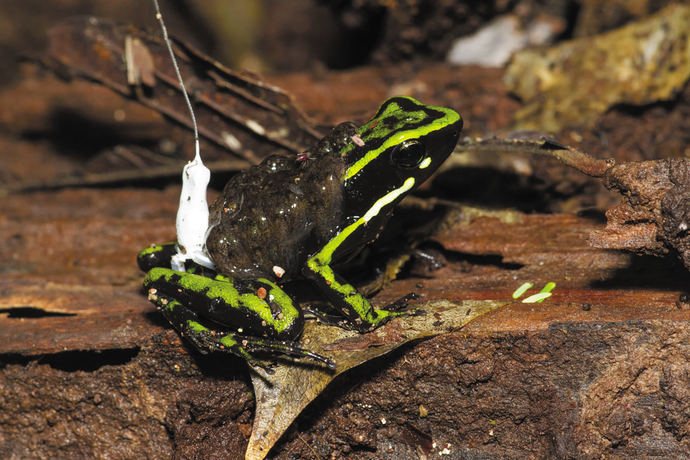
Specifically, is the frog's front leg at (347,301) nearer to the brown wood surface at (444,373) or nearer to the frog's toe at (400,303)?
the frog's toe at (400,303)

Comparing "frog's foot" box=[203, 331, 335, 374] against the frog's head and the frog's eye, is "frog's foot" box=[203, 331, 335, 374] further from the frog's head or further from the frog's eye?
the frog's eye

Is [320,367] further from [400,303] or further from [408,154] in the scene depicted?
[408,154]

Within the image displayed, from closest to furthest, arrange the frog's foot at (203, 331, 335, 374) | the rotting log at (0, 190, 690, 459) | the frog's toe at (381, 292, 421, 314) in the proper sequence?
the rotting log at (0, 190, 690, 459) → the frog's foot at (203, 331, 335, 374) → the frog's toe at (381, 292, 421, 314)

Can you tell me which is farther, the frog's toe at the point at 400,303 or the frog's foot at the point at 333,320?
the frog's toe at the point at 400,303

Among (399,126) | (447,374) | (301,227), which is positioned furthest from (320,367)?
(399,126)

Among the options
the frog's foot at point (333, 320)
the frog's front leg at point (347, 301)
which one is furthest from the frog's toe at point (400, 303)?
the frog's foot at point (333, 320)

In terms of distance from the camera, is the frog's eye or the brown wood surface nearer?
the brown wood surface

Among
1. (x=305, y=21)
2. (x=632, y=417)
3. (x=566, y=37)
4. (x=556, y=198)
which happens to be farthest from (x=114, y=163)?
(x=566, y=37)

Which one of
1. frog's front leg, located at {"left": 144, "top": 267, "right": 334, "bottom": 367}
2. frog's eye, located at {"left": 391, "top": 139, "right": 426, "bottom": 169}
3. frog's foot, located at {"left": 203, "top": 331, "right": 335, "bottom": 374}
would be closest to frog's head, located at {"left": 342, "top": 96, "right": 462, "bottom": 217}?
frog's eye, located at {"left": 391, "top": 139, "right": 426, "bottom": 169}
